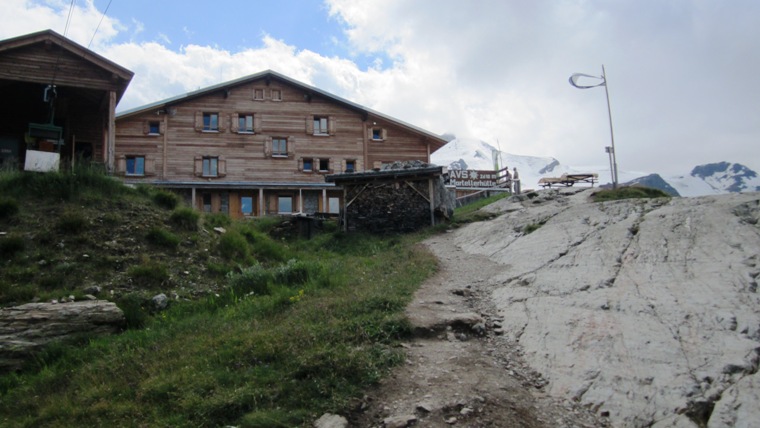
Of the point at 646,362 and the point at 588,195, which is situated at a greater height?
the point at 588,195

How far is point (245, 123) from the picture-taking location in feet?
113

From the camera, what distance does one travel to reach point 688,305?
8445 millimetres

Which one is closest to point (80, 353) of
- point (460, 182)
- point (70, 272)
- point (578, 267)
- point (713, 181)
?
point (70, 272)

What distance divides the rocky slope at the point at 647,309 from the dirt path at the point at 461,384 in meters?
0.32

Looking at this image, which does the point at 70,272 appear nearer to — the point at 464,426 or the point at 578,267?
the point at 464,426

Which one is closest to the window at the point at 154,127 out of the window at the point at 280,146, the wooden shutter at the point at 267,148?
the wooden shutter at the point at 267,148

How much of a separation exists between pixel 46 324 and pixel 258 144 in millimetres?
25081

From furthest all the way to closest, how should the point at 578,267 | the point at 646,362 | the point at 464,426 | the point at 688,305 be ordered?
the point at 578,267
the point at 688,305
the point at 646,362
the point at 464,426

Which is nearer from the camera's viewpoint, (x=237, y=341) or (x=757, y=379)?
→ (x=757, y=379)

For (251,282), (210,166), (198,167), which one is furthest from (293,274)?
(210,166)

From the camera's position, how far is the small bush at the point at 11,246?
12.3 m

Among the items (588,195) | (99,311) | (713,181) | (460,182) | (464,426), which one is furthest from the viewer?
(713,181)

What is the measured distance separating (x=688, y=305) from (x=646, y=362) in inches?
81.4

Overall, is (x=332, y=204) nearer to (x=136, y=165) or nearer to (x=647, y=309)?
(x=136, y=165)
